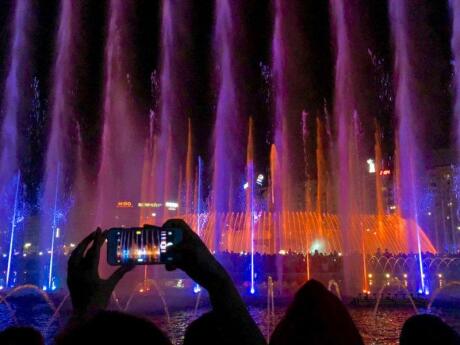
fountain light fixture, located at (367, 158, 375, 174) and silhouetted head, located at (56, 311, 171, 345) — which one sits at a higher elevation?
fountain light fixture, located at (367, 158, 375, 174)

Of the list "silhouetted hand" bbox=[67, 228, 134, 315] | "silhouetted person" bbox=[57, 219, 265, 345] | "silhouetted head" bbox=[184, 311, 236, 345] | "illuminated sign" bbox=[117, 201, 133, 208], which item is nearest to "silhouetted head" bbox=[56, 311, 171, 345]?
"silhouetted person" bbox=[57, 219, 265, 345]

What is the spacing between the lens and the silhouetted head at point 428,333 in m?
1.98

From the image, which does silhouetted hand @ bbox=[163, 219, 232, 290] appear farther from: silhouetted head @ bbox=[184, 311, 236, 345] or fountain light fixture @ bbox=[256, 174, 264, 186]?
fountain light fixture @ bbox=[256, 174, 264, 186]

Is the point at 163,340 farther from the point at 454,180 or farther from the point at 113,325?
the point at 454,180

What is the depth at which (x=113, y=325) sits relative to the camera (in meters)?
1.20

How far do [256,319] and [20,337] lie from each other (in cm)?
1190

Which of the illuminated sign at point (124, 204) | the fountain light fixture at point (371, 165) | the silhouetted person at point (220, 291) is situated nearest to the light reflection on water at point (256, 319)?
the silhouetted person at point (220, 291)

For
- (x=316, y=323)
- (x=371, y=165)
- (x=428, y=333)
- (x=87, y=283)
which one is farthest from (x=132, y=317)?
(x=371, y=165)

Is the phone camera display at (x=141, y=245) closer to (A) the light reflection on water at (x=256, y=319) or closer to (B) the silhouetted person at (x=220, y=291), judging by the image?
(B) the silhouetted person at (x=220, y=291)

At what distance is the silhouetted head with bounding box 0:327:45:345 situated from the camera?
2080mm

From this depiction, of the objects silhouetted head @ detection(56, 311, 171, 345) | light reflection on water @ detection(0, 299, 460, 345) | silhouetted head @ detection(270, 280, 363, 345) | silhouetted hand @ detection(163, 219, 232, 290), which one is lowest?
light reflection on water @ detection(0, 299, 460, 345)

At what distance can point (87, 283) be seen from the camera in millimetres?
2275

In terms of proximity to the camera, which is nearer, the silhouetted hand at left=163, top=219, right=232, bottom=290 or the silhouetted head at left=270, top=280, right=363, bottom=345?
the silhouetted head at left=270, top=280, right=363, bottom=345

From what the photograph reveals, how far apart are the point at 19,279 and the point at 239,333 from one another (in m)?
28.8
